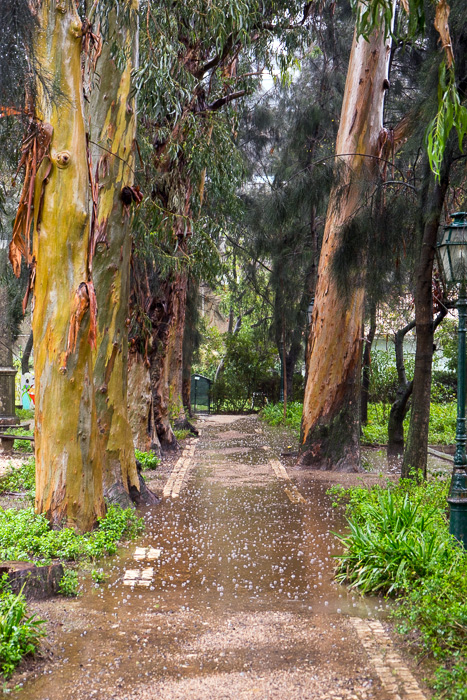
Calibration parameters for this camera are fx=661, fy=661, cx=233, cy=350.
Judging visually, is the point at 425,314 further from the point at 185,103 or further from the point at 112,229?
the point at 185,103

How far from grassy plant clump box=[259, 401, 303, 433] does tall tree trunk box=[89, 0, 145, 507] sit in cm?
1160

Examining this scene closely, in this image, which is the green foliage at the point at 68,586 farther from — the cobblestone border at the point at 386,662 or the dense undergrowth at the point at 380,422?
the dense undergrowth at the point at 380,422

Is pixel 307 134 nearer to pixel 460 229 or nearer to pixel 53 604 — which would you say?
pixel 460 229

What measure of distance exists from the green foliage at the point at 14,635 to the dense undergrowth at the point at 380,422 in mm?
11819

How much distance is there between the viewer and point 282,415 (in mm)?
21625

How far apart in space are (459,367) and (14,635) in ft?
13.3

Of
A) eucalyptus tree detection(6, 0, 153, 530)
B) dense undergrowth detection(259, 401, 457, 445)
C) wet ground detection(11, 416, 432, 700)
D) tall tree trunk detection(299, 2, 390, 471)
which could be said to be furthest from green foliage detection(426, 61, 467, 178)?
dense undergrowth detection(259, 401, 457, 445)

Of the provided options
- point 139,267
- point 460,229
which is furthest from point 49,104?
point 139,267

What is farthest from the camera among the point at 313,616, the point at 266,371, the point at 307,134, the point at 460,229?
the point at 266,371

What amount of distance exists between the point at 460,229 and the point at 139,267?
7731 millimetres

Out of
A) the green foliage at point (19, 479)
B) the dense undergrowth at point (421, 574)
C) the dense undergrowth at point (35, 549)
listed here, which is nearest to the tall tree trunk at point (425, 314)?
the dense undergrowth at point (421, 574)

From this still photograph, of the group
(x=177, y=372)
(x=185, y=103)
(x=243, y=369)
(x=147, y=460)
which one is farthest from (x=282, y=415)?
(x=185, y=103)

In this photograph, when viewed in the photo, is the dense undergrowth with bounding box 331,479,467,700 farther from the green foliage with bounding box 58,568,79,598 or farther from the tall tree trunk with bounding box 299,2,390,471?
the tall tree trunk with bounding box 299,2,390,471

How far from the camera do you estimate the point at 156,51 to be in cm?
914
